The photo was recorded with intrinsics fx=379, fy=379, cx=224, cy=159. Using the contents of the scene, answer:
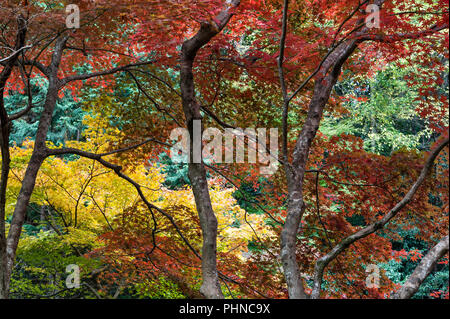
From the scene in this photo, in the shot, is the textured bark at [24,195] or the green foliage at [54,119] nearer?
the textured bark at [24,195]

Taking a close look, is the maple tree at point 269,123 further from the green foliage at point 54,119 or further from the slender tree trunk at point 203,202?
the green foliage at point 54,119

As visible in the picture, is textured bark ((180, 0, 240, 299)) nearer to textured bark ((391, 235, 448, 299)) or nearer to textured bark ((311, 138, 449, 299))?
textured bark ((311, 138, 449, 299))

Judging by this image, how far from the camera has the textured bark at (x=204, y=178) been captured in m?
2.90

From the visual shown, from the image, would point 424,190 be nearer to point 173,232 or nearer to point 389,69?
point 173,232

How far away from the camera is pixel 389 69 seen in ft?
→ 33.1

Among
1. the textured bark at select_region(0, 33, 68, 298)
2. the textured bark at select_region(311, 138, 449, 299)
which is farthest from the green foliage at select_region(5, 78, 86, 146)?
the textured bark at select_region(311, 138, 449, 299)

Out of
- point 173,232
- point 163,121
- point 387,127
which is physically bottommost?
point 173,232

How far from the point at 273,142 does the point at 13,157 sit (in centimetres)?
411

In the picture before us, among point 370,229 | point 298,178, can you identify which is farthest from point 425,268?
point 298,178

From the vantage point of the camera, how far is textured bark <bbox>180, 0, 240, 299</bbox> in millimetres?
2896

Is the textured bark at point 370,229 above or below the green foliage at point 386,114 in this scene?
below

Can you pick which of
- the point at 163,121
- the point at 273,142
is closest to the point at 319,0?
the point at 273,142

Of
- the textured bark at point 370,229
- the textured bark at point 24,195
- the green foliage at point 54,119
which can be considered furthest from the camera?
the green foliage at point 54,119

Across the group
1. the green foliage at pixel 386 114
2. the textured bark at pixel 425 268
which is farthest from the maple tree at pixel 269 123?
the green foliage at pixel 386 114
